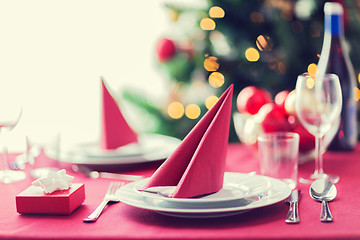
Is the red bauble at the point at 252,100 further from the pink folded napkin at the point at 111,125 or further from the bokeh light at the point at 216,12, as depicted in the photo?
the bokeh light at the point at 216,12

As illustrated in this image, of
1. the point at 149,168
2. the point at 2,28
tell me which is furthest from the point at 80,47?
the point at 149,168

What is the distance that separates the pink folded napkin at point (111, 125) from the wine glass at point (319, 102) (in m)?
0.50

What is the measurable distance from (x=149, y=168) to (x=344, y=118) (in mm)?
620

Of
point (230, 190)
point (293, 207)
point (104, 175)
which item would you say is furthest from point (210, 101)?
point (293, 207)

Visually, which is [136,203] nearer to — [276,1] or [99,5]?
[276,1]

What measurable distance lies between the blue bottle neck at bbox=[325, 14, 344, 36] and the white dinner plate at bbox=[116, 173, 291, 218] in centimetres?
66

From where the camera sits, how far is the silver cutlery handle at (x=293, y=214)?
2.52ft

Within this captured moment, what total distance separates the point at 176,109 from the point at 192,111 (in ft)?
0.44

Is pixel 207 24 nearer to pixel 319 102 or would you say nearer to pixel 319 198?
pixel 319 102

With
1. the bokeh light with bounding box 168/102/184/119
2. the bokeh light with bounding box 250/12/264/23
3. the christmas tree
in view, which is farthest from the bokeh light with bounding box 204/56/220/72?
the bokeh light with bounding box 168/102/184/119

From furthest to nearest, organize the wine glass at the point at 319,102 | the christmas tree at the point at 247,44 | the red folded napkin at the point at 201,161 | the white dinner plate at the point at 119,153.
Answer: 1. the christmas tree at the point at 247,44
2. the white dinner plate at the point at 119,153
3. the wine glass at the point at 319,102
4. the red folded napkin at the point at 201,161

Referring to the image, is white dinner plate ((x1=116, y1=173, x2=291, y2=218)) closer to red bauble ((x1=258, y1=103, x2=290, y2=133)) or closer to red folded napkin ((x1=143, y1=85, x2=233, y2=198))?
red folded napkin ((x1=143, y1=85, x2=233, y2=198))

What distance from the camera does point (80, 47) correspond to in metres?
2.98

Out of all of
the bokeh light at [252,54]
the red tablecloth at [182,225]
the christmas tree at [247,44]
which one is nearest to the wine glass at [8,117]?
the red tablecloth at [182,225]
